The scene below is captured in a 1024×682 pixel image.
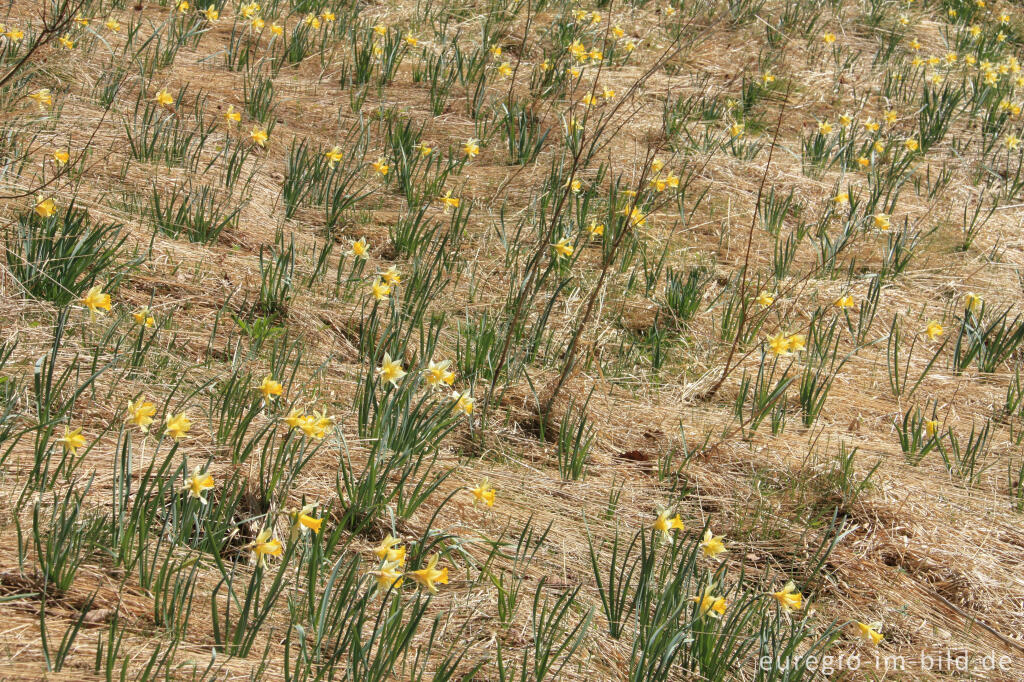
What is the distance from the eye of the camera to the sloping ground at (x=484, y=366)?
1.97 meters

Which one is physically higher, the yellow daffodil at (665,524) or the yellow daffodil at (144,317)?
the yellow daffodil at (144,317)

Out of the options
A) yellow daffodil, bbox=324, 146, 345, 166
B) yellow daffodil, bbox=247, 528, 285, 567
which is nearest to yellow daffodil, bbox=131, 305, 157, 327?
yellow daffodil, bbox=247, 528, 285, 567

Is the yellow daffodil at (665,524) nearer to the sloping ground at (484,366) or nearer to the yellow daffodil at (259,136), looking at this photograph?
the sloping ground at (484,366)

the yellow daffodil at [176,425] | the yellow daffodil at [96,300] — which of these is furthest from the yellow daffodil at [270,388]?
the yellow daffodil at [96,300]

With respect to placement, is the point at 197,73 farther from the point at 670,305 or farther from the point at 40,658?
the point at 40,658

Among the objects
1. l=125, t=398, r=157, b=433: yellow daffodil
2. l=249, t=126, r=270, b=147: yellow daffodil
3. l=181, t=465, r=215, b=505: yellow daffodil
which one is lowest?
l=181, t=465, r=215, b=505: yellow daffodil

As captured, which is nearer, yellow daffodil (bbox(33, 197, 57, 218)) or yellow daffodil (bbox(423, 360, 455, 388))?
yellow daffodil (bbox(423, 360, 455, 388))

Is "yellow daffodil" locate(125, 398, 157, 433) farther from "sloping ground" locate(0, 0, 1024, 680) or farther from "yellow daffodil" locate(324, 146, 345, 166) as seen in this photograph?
"yellow daffodil" locate(324, 146, 345, 166)

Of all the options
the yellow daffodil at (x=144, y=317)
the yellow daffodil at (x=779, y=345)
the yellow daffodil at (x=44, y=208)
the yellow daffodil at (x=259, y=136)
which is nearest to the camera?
the yellow daffodil at (x=144, y=317)

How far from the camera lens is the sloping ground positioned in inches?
77.7

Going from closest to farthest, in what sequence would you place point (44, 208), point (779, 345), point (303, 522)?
point (303, 522), point (44, 208), point (779, 345)

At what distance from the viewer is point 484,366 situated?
305 centimetres

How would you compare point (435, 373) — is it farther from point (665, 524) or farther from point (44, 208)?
point (44, 208)

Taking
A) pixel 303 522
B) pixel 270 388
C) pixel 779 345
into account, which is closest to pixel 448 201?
pixel 779 345
